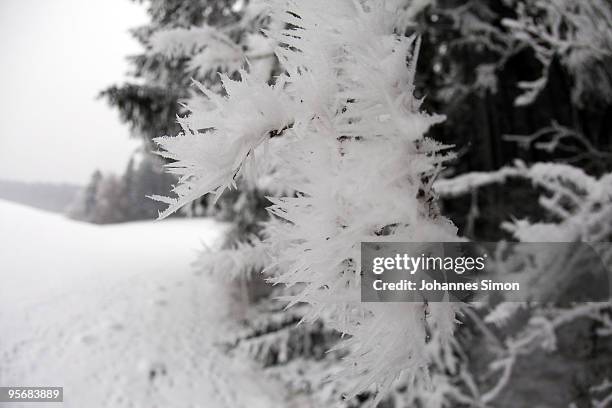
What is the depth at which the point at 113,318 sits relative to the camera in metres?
4.92

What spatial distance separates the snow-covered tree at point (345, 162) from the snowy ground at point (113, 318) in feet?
6.31

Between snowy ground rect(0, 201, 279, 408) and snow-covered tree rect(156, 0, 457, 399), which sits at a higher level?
snow-covered tree rect(156, 0, 457, 399)

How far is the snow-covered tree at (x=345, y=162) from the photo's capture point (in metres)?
0.46

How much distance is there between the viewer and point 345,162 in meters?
0.48

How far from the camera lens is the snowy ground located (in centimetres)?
291

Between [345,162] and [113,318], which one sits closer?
[345,162]

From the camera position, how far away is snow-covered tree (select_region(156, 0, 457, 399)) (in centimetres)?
46

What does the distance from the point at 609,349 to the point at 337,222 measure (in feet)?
18.4

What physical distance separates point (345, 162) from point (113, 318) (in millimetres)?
5455

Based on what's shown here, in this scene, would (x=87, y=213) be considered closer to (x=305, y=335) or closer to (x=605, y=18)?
(x=305, y=335)

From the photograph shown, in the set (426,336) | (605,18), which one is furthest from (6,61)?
(605,18)

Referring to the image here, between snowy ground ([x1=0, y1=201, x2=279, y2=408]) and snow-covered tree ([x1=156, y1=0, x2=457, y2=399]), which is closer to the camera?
snow-covered tree ([x1=156, y1=0, x2=457, y2=399])

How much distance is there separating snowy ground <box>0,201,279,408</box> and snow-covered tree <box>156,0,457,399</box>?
1923 millimetres

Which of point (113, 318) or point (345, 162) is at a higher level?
point (345, 162)
